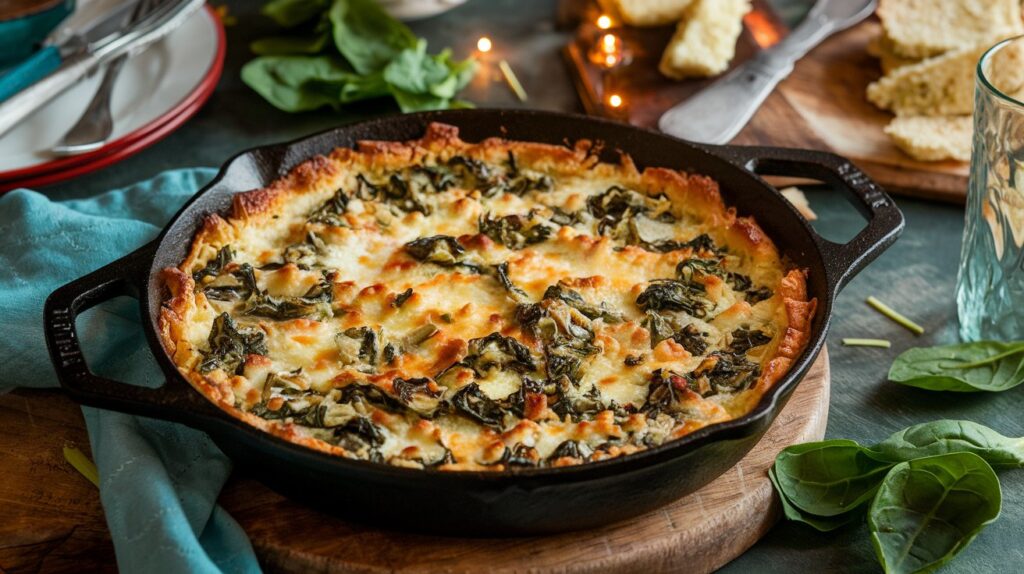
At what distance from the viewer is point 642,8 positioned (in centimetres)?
536

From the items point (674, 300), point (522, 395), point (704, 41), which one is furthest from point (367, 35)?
point (522, 395)

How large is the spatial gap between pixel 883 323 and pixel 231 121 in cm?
302

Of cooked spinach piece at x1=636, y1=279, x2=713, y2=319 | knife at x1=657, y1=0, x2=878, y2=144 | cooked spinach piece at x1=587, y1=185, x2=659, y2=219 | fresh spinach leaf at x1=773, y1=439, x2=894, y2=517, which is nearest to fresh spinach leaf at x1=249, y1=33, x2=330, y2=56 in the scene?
knife at x1=657, y1=0, x2=878, y2=144

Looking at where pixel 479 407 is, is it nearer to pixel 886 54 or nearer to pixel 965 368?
pixel 965 368

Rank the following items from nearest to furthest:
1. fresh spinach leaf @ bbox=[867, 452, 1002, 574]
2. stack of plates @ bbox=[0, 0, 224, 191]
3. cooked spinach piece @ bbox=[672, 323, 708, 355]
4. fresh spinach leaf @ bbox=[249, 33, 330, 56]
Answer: fresh spinach leaf @ bbox=[867, 452, 1002, 574] < cooked spinach piece @ bbox=[672, 323, 708, 355] < stack of plates @ bbox=[0, 0, 224, 191] < fresh spinach leaf @ bbox=[249, 33, 330, 56]

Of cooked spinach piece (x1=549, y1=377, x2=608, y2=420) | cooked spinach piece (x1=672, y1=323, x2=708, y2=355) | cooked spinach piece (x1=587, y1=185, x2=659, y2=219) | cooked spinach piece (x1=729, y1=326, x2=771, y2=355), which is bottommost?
cooked spinach piece (x1=729, y1=326, x2=771, y2=355)

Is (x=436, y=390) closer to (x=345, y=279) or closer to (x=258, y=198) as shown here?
(x=345, y=279)

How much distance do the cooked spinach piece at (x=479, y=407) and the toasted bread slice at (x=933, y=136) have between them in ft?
8.42

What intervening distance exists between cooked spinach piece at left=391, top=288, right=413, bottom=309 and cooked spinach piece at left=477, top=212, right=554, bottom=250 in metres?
0.45

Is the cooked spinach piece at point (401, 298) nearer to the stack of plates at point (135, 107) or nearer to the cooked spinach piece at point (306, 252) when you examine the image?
the cooked spinach piece at point (306, 252)

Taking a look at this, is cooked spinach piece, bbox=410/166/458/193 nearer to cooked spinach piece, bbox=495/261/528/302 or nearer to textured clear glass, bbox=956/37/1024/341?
cooked spinach piece, bbox=495/261/528/302

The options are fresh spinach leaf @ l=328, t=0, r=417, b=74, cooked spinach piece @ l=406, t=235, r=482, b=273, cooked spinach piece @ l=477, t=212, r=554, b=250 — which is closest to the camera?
cooked spinach piece @ l=406, t=235, r=482, b=273

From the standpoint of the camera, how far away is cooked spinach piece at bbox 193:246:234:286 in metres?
3.41

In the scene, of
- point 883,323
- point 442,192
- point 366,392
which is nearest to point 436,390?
point 366,392
